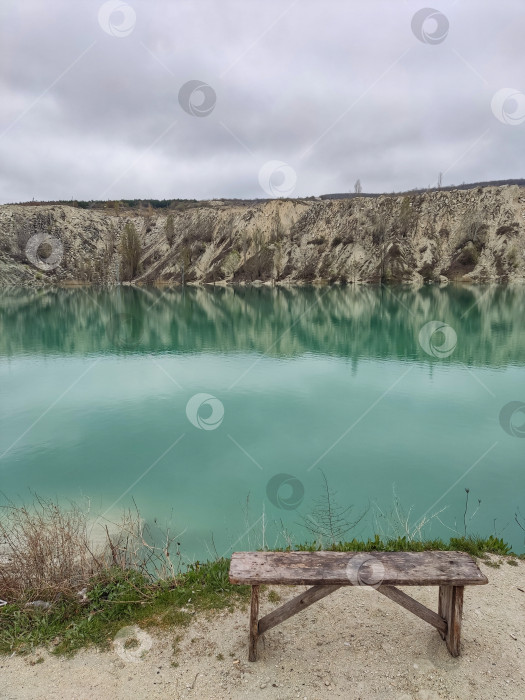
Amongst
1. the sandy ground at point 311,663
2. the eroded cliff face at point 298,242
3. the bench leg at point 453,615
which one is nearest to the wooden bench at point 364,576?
the bench leg at point 453,615

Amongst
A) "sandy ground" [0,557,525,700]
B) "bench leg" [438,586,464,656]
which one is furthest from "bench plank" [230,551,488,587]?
"sandy ground" [0,557,525,700]

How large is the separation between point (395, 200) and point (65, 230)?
3407 inches

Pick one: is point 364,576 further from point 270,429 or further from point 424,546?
point 270,429

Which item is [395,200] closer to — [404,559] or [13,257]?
[13,257]

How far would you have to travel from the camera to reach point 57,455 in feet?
52.0

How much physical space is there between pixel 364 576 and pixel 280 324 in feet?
138

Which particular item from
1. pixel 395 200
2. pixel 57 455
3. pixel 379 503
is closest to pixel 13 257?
pixel 395 200

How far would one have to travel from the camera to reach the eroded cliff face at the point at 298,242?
9644cm

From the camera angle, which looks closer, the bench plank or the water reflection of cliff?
the bench plank

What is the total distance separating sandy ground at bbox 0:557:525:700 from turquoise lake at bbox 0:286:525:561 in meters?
3.61

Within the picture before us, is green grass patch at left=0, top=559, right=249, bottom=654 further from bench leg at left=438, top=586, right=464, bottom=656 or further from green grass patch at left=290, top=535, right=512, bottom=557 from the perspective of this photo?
bench leg at left=438, top=586, right=464, bottom=656

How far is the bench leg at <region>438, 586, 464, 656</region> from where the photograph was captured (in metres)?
5.24

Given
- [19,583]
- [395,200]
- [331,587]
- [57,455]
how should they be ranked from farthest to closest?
1. [395,200]
2. [57,455]
3. [19,583]
4. [331,587]

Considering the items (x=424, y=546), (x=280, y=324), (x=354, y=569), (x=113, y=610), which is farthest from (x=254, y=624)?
(x=280, y=324)
